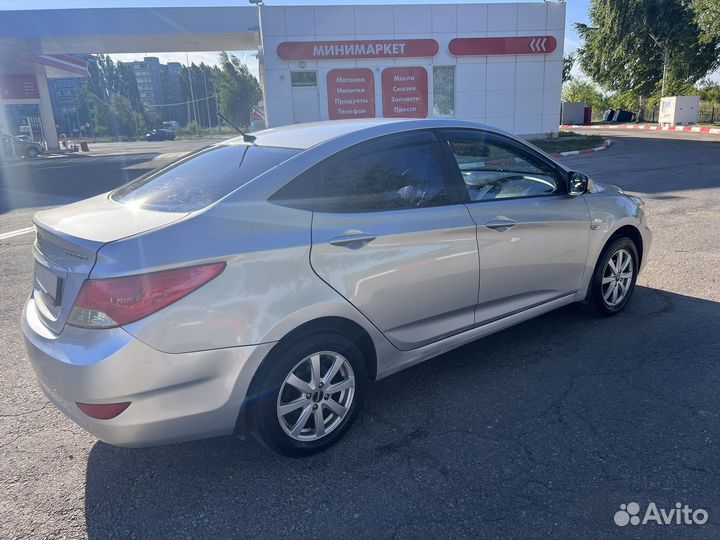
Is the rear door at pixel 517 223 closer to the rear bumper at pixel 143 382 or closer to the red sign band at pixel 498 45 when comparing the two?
the rear bumper at pixel 143 382

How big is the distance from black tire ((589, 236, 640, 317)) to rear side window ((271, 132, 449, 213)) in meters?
1.73

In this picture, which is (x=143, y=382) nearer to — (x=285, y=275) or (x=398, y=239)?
(x=285, y=275)

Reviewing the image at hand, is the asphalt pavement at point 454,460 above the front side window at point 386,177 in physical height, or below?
below

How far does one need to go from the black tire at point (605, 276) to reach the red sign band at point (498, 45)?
1859 centimetres

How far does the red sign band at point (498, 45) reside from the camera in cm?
2111

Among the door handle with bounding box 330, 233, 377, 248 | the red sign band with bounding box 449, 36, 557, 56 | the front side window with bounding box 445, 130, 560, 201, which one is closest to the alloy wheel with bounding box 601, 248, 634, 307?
the front side window with bounding box 445, 130, 560, 201

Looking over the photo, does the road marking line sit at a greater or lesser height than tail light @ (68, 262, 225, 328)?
lesser

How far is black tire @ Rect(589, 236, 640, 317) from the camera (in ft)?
14.1

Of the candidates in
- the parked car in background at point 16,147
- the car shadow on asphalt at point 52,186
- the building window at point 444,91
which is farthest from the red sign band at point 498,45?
the parked car in background at point 16,147

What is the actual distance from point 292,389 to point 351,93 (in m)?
19.8

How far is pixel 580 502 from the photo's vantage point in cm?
248

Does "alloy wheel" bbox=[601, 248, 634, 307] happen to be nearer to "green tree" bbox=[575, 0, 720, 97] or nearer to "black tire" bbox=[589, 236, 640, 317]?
"black tire" bbox=[589, 236, 640, 317]

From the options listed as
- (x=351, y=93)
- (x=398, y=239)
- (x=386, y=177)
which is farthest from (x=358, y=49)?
(x=398, y=239)

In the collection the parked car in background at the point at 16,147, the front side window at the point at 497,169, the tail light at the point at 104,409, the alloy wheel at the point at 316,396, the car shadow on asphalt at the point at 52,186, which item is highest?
the front side window at the point at 497,169
